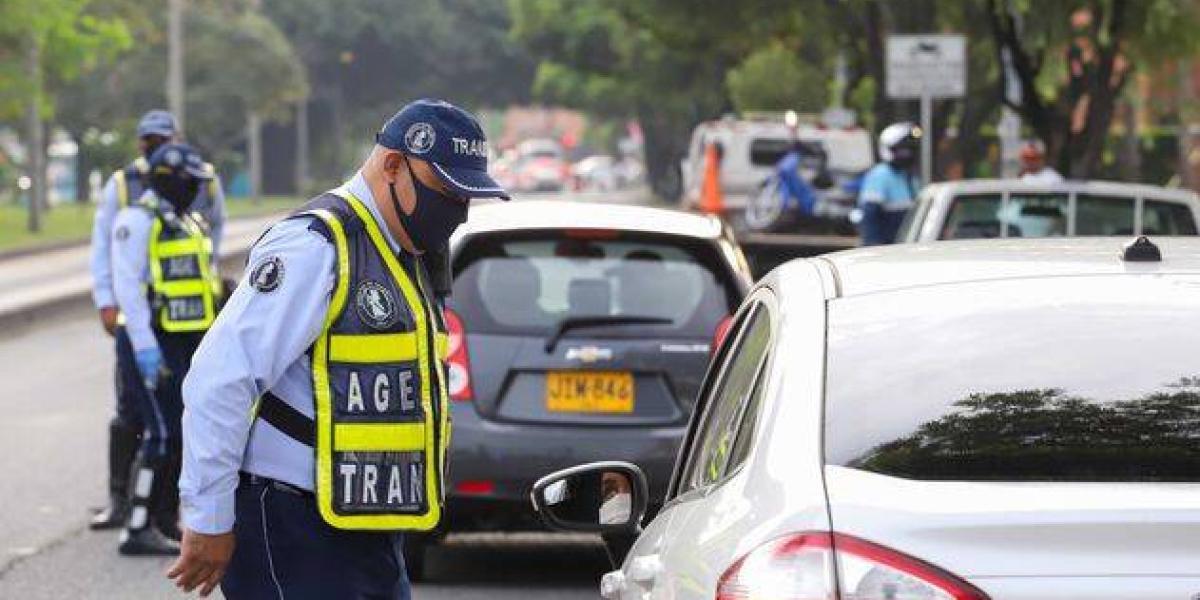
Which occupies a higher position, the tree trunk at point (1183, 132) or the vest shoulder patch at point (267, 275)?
the vest shoulder patch at point (267, 275)

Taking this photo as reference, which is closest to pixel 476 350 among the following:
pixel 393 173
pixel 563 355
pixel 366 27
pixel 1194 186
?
pixel 563 355

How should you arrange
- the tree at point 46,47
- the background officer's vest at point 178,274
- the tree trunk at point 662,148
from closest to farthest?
the background officer's vest at point 178,274 → the tree at point 46,47 → the tree trunk at point 662,148

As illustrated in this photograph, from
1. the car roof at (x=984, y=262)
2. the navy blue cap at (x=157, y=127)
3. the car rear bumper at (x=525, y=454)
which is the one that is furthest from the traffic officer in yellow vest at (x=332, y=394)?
the navy blue cap at (x=157, y=127)

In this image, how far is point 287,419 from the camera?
15.8ft

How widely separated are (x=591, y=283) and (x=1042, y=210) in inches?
188

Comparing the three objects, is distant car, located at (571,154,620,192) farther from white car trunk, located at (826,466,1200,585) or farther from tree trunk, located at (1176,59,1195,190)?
white car trunk, located at (826,466,1200,585)

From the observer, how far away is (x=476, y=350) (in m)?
9.06

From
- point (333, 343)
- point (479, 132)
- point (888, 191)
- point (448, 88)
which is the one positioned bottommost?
point (448, 88)

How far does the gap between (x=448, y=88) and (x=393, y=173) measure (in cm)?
9016

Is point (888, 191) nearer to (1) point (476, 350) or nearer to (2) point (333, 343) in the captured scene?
(1) point (476, 350)

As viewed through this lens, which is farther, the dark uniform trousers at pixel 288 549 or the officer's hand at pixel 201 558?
the dark uniform trousers at pixel 288 549

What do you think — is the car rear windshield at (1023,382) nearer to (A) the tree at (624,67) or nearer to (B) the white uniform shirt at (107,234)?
(B) the white uniform shirt at (107,234)

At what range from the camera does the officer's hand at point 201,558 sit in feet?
15.3

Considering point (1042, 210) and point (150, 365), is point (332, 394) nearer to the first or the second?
point (150, 365)
